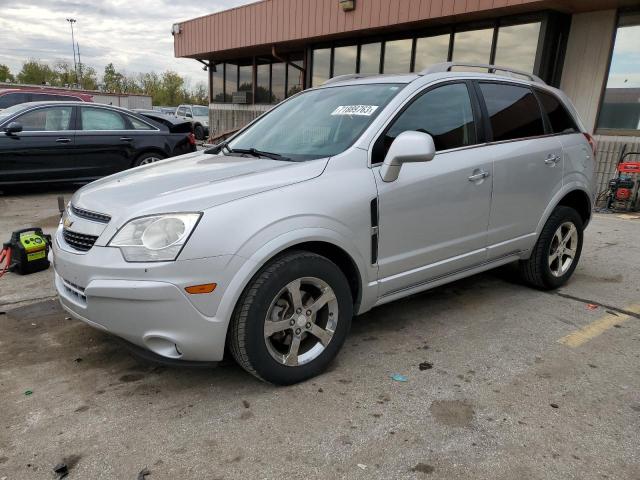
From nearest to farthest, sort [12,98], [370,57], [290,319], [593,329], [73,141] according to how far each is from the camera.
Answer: [290,319] < [593,329] < [73,141] < [370,57] < [12,98]

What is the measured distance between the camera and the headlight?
2324mm

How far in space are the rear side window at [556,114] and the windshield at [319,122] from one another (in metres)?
1.63

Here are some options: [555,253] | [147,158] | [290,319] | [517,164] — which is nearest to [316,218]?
[290,319]

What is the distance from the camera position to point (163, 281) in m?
2.30

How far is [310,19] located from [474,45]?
→ 14.9 feet

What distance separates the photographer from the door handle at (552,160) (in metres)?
3.93

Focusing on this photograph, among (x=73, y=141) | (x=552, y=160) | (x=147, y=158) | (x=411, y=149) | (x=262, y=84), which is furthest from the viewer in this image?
(x=262, y=84)

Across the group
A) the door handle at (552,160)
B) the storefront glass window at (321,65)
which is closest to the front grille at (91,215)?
the door handle at (552,160)

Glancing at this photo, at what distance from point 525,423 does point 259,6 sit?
556 inches

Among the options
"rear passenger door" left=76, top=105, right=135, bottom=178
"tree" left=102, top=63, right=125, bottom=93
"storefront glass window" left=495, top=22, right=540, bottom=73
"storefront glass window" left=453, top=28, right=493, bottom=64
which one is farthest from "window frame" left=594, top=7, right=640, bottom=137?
"tree" left=102, top=63, right=125, bottom=93

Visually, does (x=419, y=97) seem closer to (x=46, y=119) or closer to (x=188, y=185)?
(x=188, y=185)

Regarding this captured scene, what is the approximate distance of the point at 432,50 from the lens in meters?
10.6

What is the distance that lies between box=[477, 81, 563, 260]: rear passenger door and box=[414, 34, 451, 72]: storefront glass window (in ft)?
23.0

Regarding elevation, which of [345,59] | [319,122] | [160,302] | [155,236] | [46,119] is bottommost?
[160,302]
